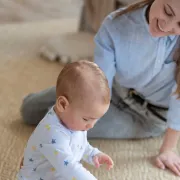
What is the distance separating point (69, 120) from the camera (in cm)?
83

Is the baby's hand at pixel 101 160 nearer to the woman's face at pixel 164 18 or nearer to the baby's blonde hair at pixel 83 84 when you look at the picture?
the baby's blonde hair at pixel 83 84

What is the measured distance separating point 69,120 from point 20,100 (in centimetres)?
57

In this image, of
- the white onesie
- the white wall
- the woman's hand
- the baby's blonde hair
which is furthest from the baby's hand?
the white wall

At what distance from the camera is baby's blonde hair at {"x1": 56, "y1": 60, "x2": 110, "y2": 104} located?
79 centimetres

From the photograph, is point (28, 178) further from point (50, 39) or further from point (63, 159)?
point (50, 39)

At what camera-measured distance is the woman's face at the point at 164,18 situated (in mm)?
965

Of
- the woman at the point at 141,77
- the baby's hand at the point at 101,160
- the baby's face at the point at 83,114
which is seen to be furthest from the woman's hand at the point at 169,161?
the baby's face at the point at 83,114

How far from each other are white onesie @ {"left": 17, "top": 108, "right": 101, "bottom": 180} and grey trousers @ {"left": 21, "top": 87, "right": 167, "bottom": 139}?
31cm

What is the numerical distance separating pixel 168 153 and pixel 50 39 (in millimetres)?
782

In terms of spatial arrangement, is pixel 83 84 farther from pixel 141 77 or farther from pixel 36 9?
pixel 36 9

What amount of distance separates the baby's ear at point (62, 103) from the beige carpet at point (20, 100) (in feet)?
0.97

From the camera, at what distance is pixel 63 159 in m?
0.80

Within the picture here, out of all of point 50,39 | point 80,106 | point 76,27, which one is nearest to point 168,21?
point 80,106

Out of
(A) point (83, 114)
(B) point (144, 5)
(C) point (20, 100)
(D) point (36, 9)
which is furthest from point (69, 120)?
(D) point (36, 9)
